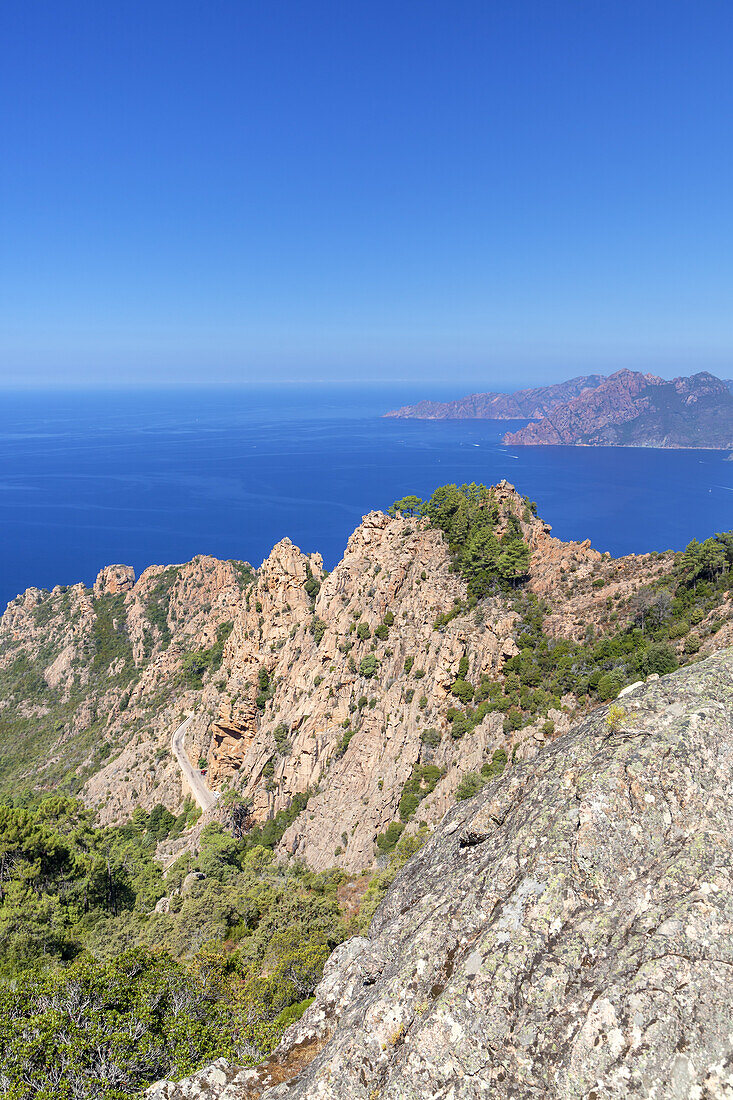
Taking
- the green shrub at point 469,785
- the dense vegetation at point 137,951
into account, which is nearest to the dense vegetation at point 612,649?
the green shrub at point 469,785

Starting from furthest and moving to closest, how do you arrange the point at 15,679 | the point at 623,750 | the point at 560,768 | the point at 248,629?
1. the point at 15,679
2. the point at 248,629
3. the point at 560,768
4. the point at 623,750

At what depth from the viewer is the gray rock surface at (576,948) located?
20.6 feet

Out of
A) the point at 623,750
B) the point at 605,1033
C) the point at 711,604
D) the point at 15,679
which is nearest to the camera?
the point at 605,1033

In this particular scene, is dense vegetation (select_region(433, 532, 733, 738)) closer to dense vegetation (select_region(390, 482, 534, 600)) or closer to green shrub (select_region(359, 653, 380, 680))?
dense vegetation (select_region(390, 482, 534, 600))

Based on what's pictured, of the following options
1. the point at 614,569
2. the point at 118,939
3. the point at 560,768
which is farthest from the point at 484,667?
the point at 560,768

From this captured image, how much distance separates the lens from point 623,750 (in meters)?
8.73

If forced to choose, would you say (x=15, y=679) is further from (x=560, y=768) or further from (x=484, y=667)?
(x=560, y=768)

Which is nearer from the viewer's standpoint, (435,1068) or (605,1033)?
(605,1033)

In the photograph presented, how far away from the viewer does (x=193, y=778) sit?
60281 mm

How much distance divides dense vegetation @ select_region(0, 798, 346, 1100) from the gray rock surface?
4281 mm

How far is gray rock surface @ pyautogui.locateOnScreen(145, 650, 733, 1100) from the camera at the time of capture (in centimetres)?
629

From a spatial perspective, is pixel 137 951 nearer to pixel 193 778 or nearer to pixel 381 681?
pixel 381 681

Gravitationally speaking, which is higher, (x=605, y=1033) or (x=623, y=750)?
(x=623, y=750)

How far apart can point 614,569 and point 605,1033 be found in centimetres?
4300
